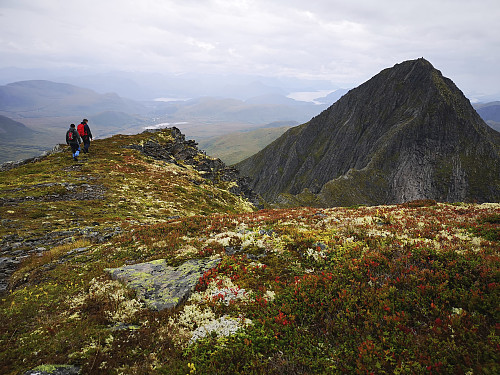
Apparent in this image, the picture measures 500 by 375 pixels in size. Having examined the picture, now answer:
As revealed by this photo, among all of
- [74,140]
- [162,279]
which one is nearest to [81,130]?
[74,140]

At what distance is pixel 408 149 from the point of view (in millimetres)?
126188

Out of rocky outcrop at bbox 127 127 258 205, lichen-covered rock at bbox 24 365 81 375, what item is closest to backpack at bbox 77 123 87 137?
rocky outcrop at bbox 127 127 258 205

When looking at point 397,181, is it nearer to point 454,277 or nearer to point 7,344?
point 454,277

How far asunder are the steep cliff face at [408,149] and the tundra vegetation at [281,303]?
10318 cm

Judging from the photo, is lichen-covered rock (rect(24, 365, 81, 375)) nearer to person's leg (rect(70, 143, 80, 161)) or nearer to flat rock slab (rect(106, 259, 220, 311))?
flat rock slab (rect(106, 259, 220, 311))

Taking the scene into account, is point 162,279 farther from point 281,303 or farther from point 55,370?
point 281,303

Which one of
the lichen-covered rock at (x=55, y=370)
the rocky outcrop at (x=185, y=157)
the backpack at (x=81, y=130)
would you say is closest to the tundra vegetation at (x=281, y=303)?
the lichen-covered rock at (x=55, y=370)

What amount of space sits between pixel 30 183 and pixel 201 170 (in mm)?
34616

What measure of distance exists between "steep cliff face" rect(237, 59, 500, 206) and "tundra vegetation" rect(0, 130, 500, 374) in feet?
339

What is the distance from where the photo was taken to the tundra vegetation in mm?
5688

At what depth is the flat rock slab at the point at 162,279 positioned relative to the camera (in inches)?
349

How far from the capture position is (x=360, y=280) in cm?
827

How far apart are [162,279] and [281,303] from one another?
17.8 feet

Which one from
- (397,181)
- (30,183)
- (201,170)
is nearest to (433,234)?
(30,183)
